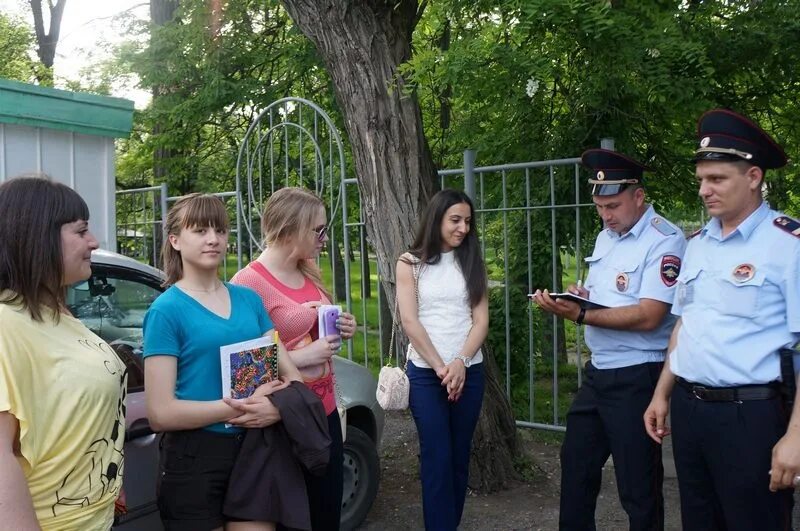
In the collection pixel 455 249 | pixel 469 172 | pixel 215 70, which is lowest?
pixel 455 249

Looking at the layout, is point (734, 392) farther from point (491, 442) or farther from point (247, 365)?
point (491, 442)

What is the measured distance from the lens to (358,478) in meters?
4.33

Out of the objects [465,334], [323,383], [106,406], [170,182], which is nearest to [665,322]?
[465,334]

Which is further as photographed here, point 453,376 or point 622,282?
point 453,376

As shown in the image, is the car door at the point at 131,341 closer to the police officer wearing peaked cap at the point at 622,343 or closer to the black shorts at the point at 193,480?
the black shorts at the point at 193,480

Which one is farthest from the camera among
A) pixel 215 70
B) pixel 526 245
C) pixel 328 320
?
pixel 215 70

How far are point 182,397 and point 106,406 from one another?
611mm

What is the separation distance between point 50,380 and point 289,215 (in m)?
1.42

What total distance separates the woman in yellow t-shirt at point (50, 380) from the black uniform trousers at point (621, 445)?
207cm

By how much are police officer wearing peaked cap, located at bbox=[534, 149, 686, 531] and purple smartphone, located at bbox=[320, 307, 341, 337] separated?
0.95 m

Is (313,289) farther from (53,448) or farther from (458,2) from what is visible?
(458,2)

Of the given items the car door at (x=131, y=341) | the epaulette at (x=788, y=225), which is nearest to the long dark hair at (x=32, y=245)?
the car door at (x=131, y=341)

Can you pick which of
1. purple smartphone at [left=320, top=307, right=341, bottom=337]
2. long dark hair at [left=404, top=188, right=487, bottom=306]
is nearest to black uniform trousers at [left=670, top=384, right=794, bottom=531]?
long dark hair at [left=404, top=188, right=487, bottom=306]

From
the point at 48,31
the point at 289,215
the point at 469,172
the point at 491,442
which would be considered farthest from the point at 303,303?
the point at 48,31
